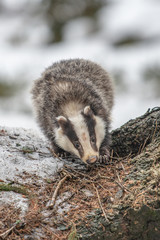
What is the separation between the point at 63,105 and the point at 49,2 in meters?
3.89

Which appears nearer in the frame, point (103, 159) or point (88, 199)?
point (88, 199)

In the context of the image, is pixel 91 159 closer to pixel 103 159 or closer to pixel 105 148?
pixel 103 159

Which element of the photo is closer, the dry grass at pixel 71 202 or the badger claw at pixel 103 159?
the dry grass at pixel 71 202

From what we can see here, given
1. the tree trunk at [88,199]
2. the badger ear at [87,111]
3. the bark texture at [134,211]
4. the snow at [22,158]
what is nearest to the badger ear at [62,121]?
the badger ear at [87,111]

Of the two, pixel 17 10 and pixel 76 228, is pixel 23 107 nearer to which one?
pixel 17 10

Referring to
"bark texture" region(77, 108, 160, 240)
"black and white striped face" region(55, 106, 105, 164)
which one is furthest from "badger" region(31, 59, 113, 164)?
"bark texture" region(77, 108, 160, 240)

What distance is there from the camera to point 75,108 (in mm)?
4039

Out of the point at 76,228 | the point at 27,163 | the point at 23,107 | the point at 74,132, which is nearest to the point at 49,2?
the point at 23,107

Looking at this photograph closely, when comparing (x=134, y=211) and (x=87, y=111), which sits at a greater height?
(x=87, y=111)

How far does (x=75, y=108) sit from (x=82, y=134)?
51 centimetres

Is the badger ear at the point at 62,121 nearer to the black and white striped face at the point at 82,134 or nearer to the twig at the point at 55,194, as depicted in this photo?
the black and white striped face at the point at 82,134

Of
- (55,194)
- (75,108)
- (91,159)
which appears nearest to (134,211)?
(55,194)

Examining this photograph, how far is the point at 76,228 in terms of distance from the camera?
2348 millimetres

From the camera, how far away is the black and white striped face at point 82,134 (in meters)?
3.53
